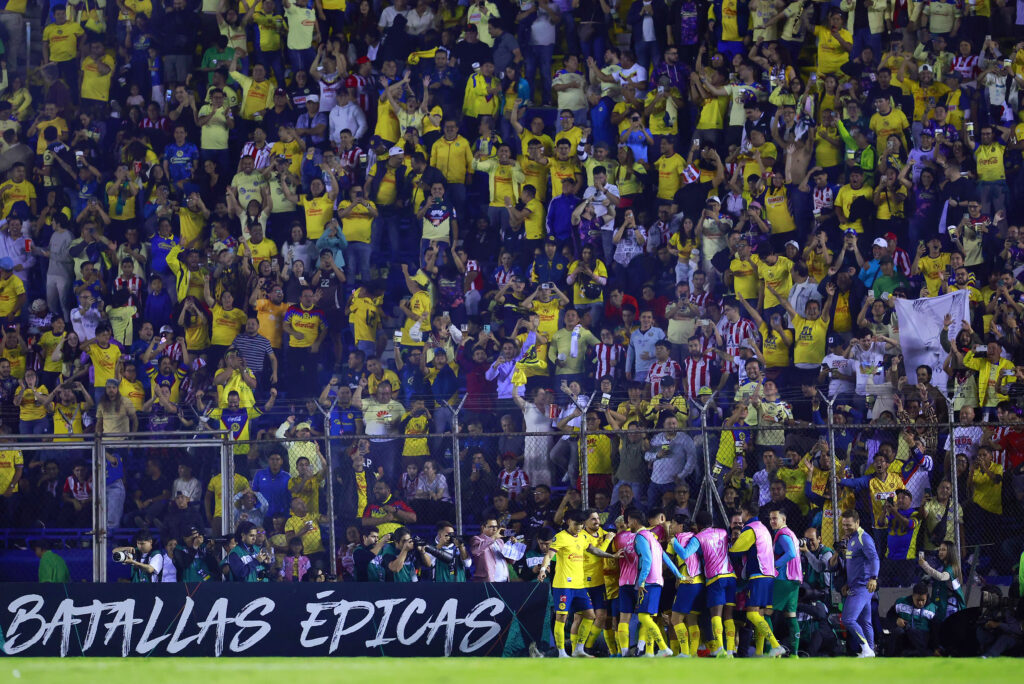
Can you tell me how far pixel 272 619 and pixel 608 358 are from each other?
18.3 feet

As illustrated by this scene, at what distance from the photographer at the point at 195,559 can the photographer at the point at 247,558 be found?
0.65ft

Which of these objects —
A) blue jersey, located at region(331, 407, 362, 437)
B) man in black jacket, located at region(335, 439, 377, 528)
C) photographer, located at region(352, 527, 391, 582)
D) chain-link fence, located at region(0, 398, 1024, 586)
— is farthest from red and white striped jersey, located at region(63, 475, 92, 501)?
photographer, located at region(352, 527, 391, 582)

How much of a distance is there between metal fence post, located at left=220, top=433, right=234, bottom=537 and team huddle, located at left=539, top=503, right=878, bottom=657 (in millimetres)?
3521

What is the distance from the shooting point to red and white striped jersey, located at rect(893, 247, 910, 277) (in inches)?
683

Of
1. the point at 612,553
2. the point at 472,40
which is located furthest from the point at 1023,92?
the point at 612,553

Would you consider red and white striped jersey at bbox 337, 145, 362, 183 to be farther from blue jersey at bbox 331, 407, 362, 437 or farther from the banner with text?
the banner with text

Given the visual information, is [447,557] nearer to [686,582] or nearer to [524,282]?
[686,582]

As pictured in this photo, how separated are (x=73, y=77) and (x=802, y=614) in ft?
46.6

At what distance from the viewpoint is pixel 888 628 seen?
13125mm

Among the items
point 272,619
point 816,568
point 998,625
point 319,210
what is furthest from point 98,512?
point 998,625

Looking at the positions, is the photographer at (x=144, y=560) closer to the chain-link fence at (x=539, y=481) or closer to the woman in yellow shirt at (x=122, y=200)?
the chain-link fence at (x=539, y=481)

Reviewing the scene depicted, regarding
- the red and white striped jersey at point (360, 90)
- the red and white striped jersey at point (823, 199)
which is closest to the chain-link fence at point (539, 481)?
the red and white striped jersey at point (823, 199)

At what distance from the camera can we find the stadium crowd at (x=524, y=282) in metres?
14.4

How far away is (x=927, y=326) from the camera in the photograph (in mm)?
16172
